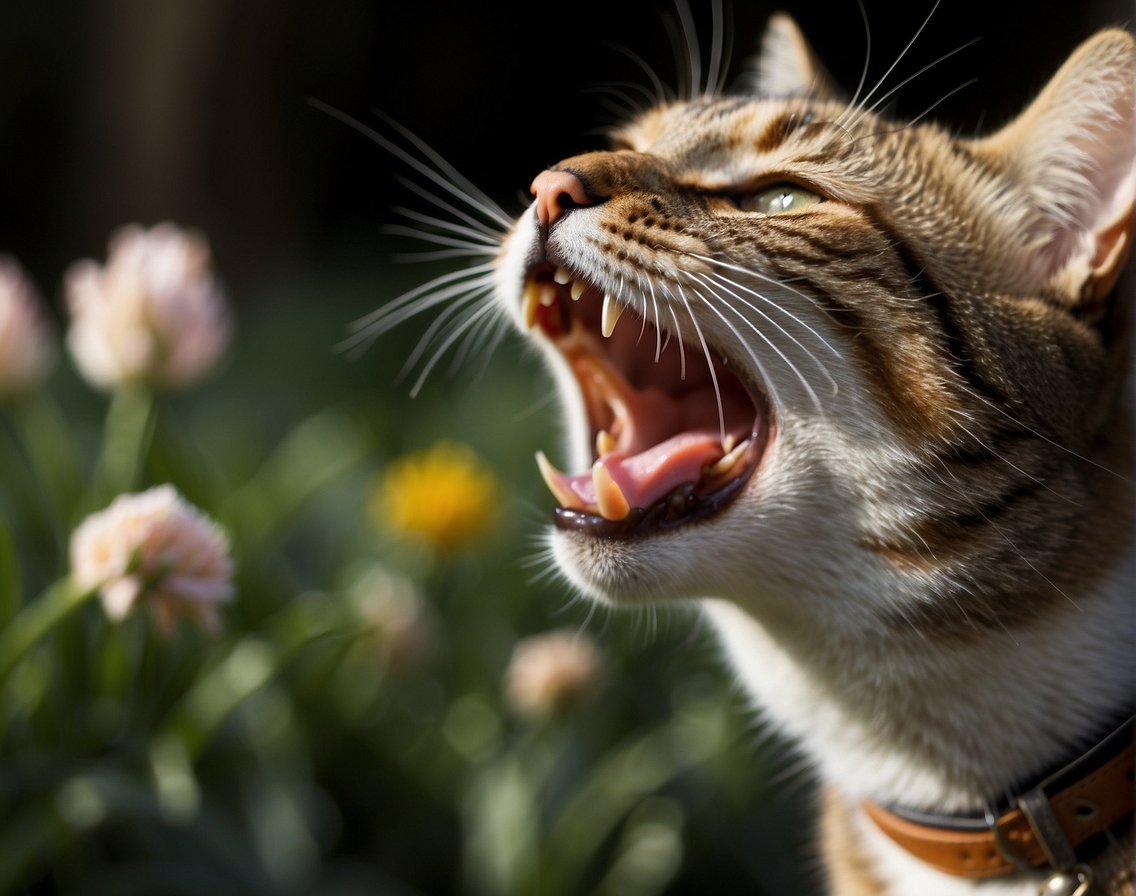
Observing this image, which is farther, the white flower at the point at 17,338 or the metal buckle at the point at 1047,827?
the white flower at the point at 17,338

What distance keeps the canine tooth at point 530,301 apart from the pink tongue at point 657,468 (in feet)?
0.63

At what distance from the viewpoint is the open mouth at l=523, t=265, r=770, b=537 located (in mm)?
1314

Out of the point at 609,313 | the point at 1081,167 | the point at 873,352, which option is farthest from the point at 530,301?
the point at 1081,167

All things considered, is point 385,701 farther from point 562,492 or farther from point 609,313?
point 609,313

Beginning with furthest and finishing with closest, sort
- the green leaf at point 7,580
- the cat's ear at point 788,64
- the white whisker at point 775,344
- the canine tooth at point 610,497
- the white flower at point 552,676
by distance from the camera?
1. the white flower at point 552,676
2. the cat's ear at point 788,64
3. the green leaf at point 7,580
4. the canine tooth at point 610,497
5. the white whisker at point 775,344

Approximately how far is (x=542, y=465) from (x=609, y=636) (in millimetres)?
1061

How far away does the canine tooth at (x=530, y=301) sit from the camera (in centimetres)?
138

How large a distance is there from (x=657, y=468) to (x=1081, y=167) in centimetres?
58

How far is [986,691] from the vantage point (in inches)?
51.3

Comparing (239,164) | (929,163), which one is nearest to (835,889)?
(929,163)

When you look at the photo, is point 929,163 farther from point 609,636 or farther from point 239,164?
point 239,164

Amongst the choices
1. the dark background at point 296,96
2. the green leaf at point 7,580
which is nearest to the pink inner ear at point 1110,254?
the green leaf at point 7,580

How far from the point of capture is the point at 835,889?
1.61 metres

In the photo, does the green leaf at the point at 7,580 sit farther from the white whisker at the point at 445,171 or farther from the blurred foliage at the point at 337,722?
the white whisker at the point at 445,171
